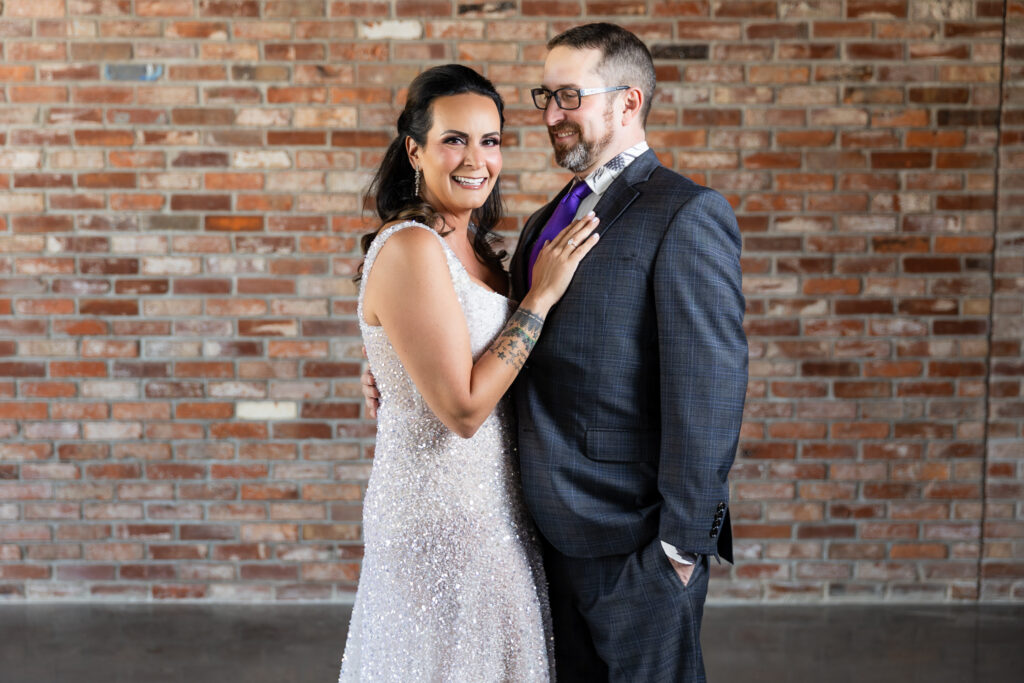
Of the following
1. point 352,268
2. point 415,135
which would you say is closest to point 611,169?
point 415,135

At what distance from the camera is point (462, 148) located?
193 centimetres

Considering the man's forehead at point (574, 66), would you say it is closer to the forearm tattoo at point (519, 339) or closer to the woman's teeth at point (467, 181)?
the woman's teeth at point (467, 181)

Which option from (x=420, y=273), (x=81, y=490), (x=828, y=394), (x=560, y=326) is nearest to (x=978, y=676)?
(x=828, y=394)

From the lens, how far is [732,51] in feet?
11.6

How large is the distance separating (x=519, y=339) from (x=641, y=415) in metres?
0.32

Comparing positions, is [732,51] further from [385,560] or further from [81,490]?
[81,490]

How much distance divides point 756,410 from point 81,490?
2.83 m

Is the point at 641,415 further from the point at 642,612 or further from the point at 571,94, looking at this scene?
the point at 571,94

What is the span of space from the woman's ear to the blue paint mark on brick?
2.02m

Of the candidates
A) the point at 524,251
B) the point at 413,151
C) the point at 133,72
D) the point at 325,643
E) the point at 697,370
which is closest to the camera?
the point at 697,370

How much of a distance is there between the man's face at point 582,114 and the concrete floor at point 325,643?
1974mm

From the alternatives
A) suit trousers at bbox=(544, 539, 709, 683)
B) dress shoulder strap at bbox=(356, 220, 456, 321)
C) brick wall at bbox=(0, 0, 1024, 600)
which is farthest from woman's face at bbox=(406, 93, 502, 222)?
brick wall at bbox=(0, 0, 1024, 600)

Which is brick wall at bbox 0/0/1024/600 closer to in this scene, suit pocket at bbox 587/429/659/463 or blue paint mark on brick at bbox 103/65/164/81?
blue paint mark on brick at bbox 103/65/164/81

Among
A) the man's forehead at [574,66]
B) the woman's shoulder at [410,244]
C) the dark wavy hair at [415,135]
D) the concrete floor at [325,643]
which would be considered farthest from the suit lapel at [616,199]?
the concrete floor at [325,643]
